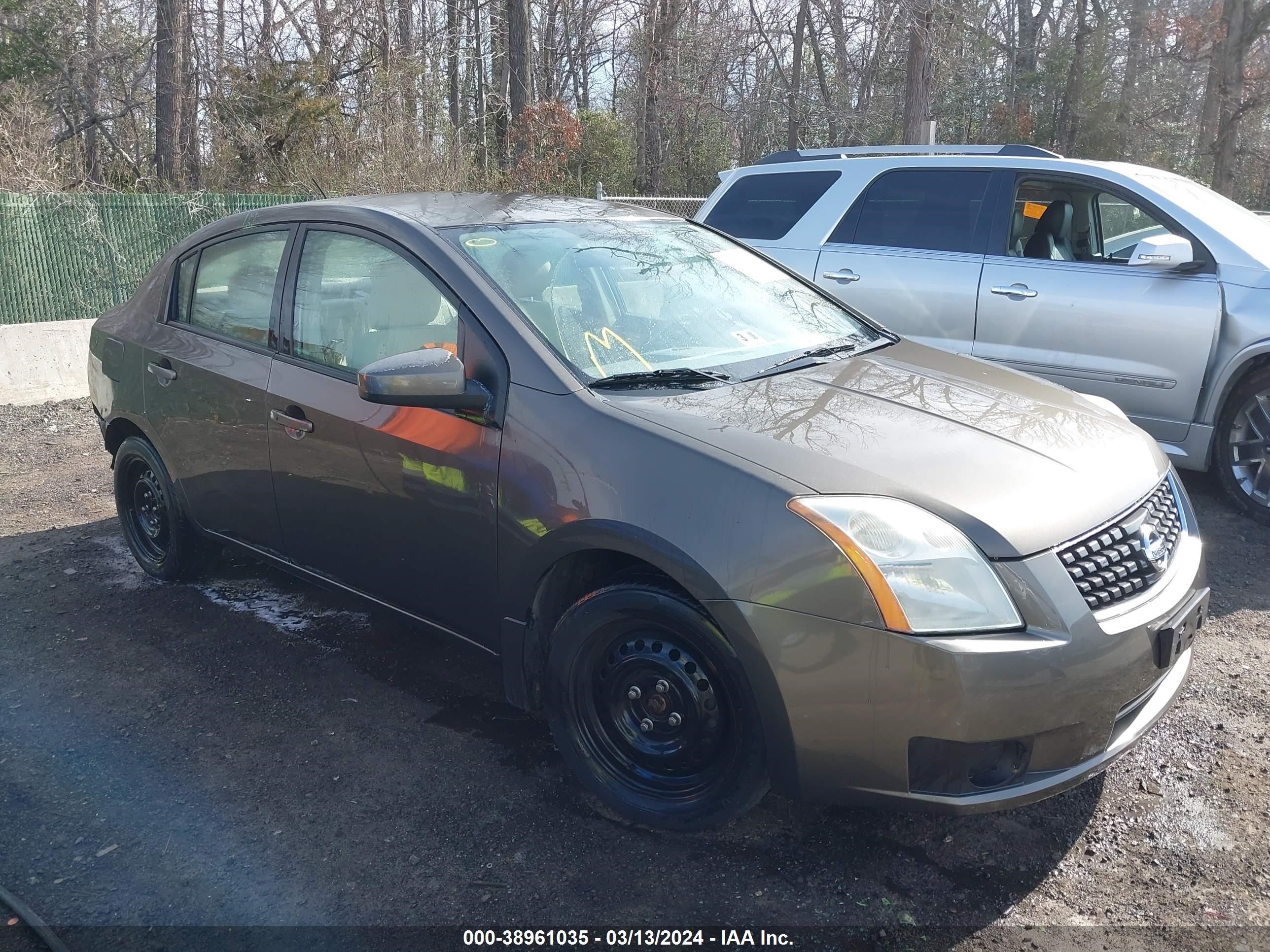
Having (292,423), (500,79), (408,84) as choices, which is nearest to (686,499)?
(292,423)

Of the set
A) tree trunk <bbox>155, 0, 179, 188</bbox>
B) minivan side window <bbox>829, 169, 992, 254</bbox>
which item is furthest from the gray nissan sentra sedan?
tree trunk <bbox>155, 0, 179, 188</bbox>

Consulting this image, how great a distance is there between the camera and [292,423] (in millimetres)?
3844

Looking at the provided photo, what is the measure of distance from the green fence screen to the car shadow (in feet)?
21.3

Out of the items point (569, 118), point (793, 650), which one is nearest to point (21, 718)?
point (793, 650)

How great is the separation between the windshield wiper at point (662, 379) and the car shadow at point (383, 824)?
39.8 inches

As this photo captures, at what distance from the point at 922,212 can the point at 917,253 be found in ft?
0.97

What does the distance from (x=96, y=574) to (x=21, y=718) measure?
155cm

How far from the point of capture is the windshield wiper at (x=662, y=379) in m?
3.17

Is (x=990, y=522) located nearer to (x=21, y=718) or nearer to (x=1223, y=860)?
(x=1223, y=860)

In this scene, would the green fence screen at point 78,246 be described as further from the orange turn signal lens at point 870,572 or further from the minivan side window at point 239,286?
the orange turn signal lens at point 870,572

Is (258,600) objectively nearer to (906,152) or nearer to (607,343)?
(607,343)

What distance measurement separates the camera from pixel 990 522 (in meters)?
2.58

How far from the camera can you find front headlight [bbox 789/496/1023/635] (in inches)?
97.7

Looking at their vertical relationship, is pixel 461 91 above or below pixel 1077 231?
above
